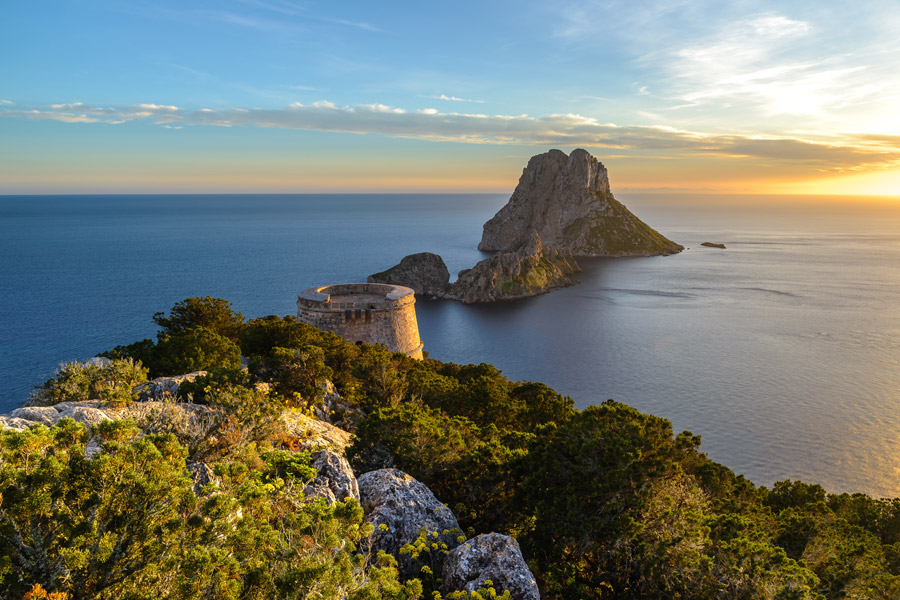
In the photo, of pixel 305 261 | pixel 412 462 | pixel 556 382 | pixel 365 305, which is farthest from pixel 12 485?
pixel 305 261

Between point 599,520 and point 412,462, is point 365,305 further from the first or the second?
point 599,520

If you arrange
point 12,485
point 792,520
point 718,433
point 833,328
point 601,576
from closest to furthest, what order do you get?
point 12,485 → point 601,576 → point 792,520 → point 718,433 → point 833,328

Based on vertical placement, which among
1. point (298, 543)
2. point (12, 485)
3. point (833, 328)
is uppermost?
point (12, 485)

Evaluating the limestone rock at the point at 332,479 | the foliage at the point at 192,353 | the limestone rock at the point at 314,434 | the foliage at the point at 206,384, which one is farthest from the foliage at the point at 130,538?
the foliage at the point at 192,353

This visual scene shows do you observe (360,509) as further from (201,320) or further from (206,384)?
(201,320)

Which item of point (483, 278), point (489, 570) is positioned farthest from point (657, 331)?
point (489, 570)

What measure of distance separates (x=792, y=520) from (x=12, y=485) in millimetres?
18672

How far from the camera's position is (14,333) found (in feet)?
233

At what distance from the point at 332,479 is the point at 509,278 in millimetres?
114810

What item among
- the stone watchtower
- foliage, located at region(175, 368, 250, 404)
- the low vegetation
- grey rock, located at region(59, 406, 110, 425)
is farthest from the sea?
grey rock, located at region(59, 406, 110, 425)

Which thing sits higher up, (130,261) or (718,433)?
(130,261)

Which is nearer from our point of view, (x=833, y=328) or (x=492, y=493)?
(x=492, y=493)

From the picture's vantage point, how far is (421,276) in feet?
413

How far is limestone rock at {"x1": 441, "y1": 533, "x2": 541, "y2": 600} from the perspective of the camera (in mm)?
8938
